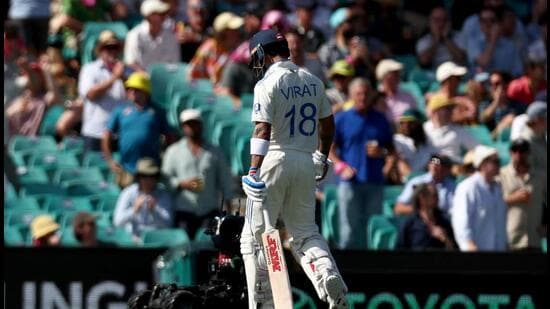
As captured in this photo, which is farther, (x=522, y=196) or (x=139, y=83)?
(x=139, y=83)

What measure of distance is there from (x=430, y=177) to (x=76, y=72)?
467 cm

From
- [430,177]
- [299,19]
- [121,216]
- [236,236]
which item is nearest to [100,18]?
[299,19]

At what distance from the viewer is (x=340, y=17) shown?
60.0ft

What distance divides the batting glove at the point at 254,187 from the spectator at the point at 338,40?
21.4 ft

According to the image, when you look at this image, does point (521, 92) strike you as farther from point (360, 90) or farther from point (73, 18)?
point (73, 18)

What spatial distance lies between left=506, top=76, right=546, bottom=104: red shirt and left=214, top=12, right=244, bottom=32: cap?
2.82m

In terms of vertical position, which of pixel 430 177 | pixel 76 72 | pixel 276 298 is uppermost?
pixel 76 72

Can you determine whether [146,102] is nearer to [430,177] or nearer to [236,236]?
[430,177]

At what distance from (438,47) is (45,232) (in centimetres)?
517

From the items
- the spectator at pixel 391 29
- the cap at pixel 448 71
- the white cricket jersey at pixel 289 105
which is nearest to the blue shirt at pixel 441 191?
the cap at pixel 448 71

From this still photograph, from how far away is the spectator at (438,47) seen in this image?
18766mm

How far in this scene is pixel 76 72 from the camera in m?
18.7

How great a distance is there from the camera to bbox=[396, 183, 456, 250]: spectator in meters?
15.0

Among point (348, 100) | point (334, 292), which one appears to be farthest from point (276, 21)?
point (334, 292)
